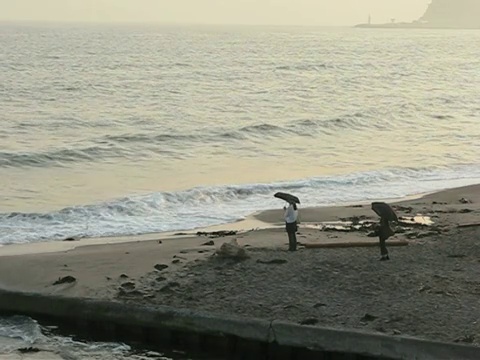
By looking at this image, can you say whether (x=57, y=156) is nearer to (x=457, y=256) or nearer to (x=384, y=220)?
(x=384, y=220)

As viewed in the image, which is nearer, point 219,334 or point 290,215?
point 219,334

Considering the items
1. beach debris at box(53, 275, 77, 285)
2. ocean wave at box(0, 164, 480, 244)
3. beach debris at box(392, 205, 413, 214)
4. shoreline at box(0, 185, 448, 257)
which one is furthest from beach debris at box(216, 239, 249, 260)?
beach debris at box(392, 205, 413, 214)

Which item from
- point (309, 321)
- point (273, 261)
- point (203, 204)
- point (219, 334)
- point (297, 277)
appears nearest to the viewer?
point (309, 321)

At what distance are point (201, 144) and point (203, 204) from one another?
11.8 meters

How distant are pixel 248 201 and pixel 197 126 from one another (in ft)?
53.2

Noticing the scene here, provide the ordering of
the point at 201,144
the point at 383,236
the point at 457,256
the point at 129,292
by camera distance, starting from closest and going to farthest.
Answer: the point at 129,292 < the point at 383,236 < the point at 457,256 < the point at 201,144

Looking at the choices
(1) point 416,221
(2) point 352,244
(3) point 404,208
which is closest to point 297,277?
(2) point 352,244

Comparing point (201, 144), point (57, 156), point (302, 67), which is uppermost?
point (57, 156)

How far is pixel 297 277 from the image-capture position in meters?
12.4

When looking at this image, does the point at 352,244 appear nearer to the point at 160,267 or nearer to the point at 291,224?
the point at 291,224

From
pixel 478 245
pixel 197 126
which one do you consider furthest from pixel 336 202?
pixel 197 126

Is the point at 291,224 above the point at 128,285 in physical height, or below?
above

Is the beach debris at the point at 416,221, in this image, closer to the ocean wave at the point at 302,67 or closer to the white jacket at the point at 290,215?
the white jacket at the point at 290,215

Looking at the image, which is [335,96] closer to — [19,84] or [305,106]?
[305,106]
